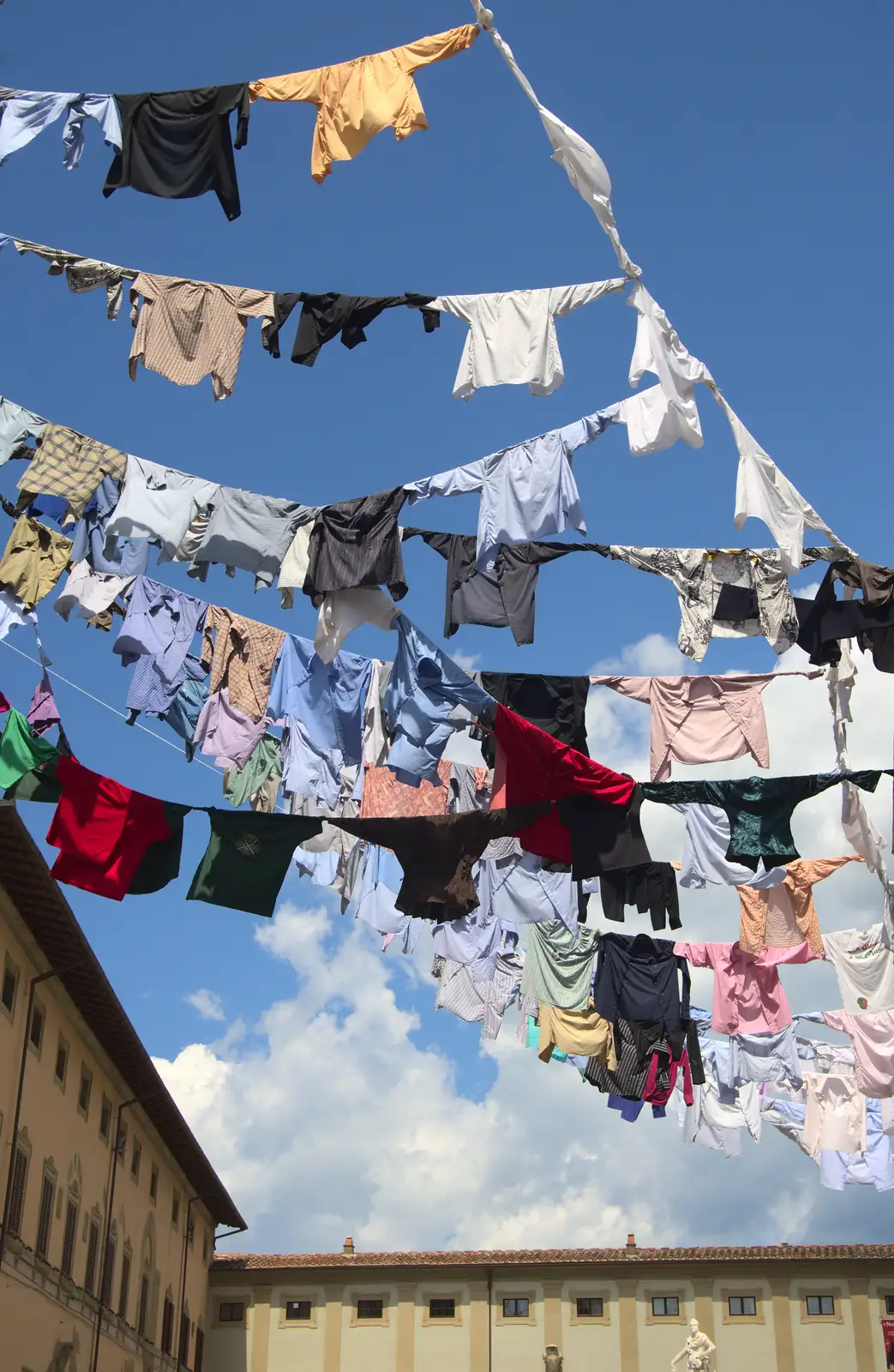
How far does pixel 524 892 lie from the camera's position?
64.0 feet

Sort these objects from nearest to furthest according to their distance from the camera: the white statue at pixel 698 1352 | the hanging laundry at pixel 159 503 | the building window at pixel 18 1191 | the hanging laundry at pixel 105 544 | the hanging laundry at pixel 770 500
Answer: the hanging laundry at pixel 770 500
the hanging laundry at pixel 159 503
the hanging laundry at pixel 105 544
the building window at pixel 18 1191
the white statue at pixel 698 1352

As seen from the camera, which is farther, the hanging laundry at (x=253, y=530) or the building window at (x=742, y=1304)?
the building window at (x=742, y=1304)

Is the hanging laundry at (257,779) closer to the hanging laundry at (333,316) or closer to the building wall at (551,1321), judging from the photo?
the hanging laundry at (333,316)

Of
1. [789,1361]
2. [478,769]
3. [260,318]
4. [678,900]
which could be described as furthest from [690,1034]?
[789,1361]

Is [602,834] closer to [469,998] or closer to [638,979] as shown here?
[638,979]

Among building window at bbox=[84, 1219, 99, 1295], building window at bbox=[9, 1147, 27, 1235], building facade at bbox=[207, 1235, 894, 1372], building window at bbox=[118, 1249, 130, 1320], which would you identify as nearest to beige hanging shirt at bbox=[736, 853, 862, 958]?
building window at bbox=[9, 1147, 27, 1235]

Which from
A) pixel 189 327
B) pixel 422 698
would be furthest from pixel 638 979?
pixel 189 327

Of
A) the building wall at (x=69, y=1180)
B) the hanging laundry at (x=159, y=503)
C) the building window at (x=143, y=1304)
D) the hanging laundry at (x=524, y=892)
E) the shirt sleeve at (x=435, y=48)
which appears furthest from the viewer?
the building window at (x=143, y=1304)

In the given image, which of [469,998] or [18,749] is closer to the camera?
[18,749]

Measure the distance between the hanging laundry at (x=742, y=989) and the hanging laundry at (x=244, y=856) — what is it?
921 centimetres

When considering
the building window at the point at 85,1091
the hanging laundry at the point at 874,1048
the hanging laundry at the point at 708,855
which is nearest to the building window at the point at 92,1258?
the building window at the point at 85,1091

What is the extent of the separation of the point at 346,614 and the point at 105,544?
8.91 feet

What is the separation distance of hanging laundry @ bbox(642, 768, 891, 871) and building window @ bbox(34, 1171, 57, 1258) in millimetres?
15534

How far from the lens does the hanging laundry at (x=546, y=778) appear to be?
46.8ft
